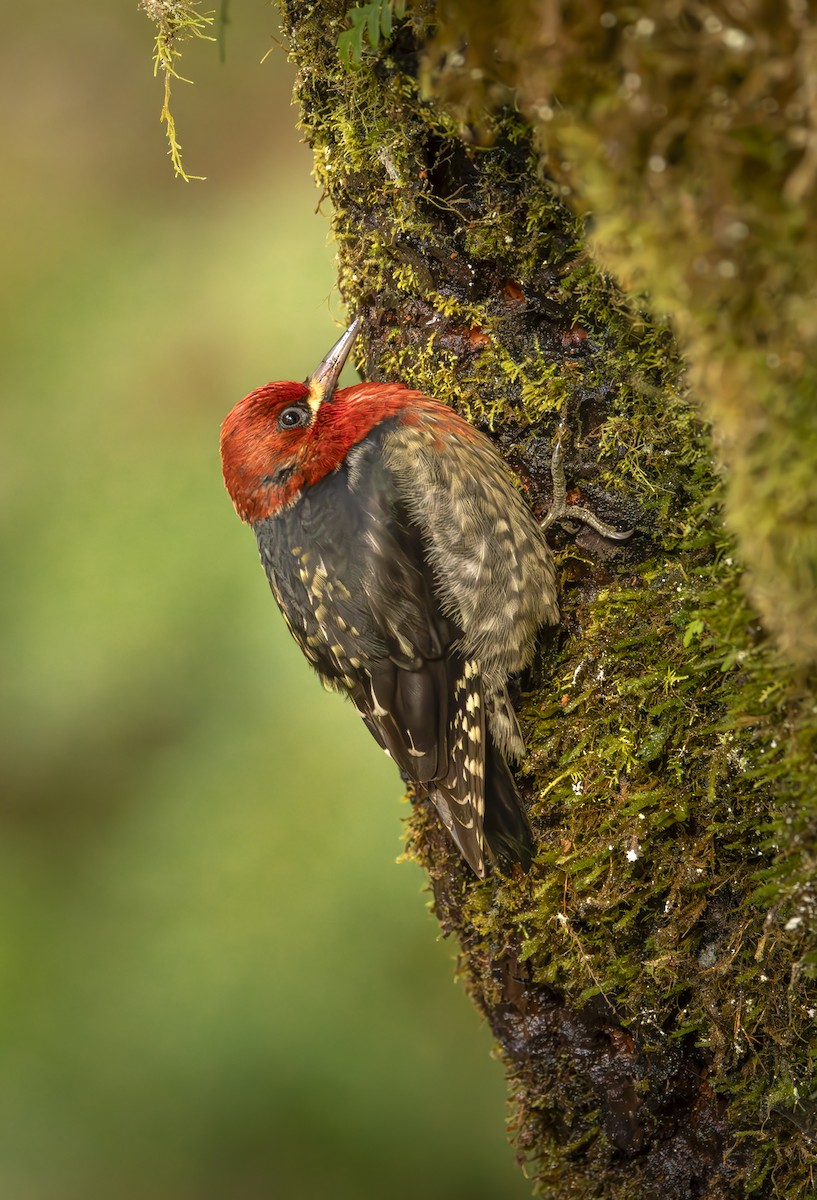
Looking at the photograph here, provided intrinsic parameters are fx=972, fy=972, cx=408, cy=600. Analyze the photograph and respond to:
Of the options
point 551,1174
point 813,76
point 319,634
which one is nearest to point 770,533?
point 813,76

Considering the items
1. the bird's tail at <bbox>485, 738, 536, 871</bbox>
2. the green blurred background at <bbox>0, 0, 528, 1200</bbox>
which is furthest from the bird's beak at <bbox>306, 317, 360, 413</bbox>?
the green blurred background at <bbox>0, 0, 528, 1200</bbox>

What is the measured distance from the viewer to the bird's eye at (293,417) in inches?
89.0

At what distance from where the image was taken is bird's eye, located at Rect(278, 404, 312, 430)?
7.41 ft

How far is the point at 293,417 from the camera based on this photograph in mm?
2266

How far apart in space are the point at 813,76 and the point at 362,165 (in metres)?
1.30

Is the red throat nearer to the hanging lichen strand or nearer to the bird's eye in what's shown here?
the bird's eye

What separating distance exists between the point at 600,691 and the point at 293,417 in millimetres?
945

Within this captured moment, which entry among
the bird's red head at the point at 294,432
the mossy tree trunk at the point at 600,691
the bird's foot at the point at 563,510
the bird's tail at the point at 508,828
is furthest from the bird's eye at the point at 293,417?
the bird's tail at the point at 508,828

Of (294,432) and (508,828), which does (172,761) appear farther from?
(508,828)

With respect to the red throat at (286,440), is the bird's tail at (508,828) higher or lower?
lower

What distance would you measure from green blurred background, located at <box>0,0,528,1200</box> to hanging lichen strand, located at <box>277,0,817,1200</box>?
2.16 m

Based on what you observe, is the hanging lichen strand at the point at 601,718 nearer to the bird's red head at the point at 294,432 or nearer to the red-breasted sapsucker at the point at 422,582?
the red-breasted sapsucker at the point at 422,582

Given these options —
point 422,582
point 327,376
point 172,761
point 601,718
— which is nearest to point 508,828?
point 601,718

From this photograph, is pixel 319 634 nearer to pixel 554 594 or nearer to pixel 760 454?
pixel 554 594
